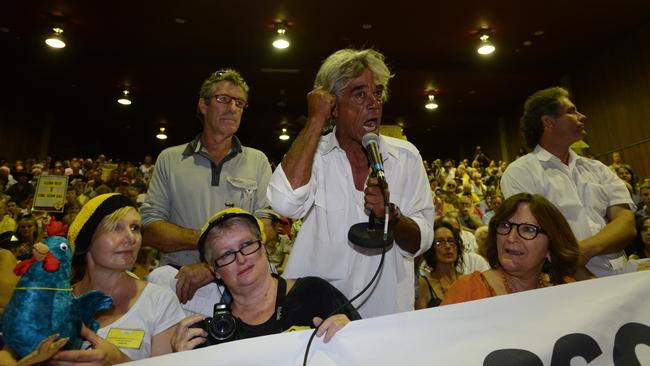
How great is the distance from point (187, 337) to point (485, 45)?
10.6 metres

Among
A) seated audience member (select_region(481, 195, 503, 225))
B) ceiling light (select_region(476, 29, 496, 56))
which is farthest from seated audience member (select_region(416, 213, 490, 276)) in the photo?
ceiling light (select_region(476, 29, 496, 56))

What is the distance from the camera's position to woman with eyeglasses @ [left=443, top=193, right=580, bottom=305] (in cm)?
217

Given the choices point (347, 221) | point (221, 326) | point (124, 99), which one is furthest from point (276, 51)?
point (221, 326)

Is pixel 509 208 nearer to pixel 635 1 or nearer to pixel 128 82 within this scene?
pixel 635 1

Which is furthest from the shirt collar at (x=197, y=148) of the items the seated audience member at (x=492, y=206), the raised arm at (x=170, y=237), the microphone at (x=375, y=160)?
the seated audience member at (x=492, y=206)

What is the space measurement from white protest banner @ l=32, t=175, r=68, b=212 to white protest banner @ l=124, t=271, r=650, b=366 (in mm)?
5886

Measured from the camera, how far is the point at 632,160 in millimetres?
11141

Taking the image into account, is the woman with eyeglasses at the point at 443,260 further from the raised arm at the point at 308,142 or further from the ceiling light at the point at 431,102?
the ceiling light at the point at 431,102

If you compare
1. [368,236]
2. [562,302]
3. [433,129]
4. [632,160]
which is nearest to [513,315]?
[562,302]

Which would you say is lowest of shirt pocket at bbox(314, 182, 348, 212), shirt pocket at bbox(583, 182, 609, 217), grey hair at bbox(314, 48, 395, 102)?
shirt pocket at bbox(314, 182, 348, 212)

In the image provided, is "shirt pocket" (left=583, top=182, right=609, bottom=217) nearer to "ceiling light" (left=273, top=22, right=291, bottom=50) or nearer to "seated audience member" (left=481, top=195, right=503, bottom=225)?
"seated audience member" (left=481, top=195, right=503, bottom=225)

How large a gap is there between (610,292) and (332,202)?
122 centimetres

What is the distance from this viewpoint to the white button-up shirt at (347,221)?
2066mm

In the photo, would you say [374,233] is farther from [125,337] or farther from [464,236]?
[464,236]
